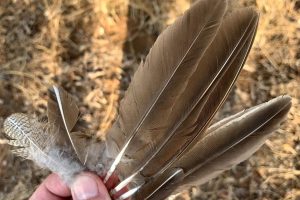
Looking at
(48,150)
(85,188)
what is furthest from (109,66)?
(85,188)

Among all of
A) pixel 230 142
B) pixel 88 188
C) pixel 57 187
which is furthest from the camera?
pixel 57 187

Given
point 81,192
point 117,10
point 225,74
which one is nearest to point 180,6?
point 117,10

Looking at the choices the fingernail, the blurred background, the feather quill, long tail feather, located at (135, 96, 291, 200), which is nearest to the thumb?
the fingernail

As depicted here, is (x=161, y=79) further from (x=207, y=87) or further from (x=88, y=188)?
(x=88, y=188)

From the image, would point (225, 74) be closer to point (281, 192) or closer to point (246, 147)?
point (246, 147)

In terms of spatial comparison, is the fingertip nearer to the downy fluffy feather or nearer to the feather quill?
the downy fluffy feather
